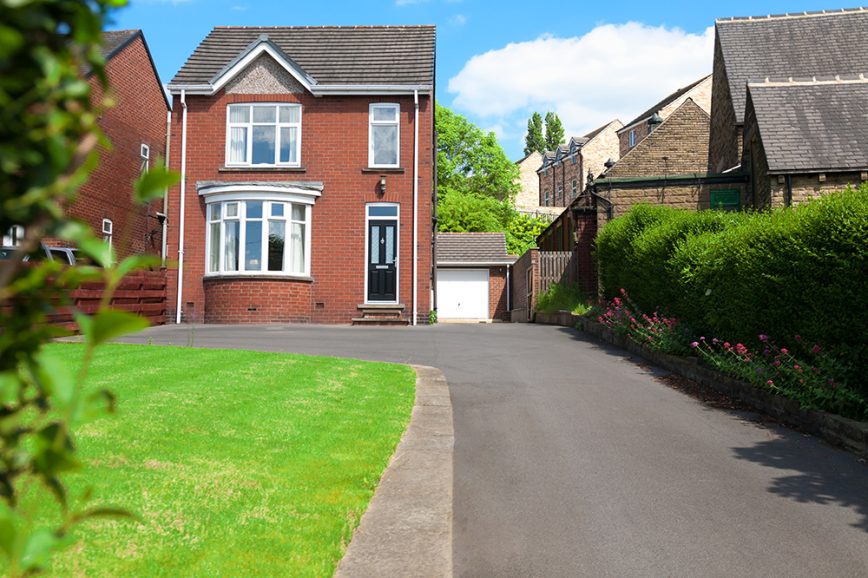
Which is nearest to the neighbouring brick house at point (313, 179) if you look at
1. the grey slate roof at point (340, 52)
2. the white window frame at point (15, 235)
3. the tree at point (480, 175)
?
the grey slate roof at point (340, 52)

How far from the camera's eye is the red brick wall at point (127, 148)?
963 inches

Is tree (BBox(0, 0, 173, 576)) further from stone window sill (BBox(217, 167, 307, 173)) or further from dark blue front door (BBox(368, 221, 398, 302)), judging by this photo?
stone window sill (BBox(217, 167, 307, 173))

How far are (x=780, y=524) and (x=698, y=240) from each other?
26.7 feet

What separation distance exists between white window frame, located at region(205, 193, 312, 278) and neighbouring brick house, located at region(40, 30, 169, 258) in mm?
4050

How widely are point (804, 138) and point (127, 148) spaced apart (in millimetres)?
23011

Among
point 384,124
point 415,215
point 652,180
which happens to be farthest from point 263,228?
point 652,180

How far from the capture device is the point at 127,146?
2656 centimetres

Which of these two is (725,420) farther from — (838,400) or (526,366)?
(526,366)

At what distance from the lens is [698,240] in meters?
12.3

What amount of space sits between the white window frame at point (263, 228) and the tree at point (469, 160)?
31.4 meters

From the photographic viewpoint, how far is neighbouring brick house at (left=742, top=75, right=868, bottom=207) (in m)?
19.1

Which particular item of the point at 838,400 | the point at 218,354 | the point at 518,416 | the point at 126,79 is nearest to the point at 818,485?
the point at 838,400

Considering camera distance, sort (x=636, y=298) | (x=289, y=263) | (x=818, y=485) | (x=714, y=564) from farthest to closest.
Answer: (x=289, y=263), (x=636, y=298), (x=818, y=485), (x=714, y=564)

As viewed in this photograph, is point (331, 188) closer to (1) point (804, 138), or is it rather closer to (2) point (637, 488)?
(1) point (804, 138)
